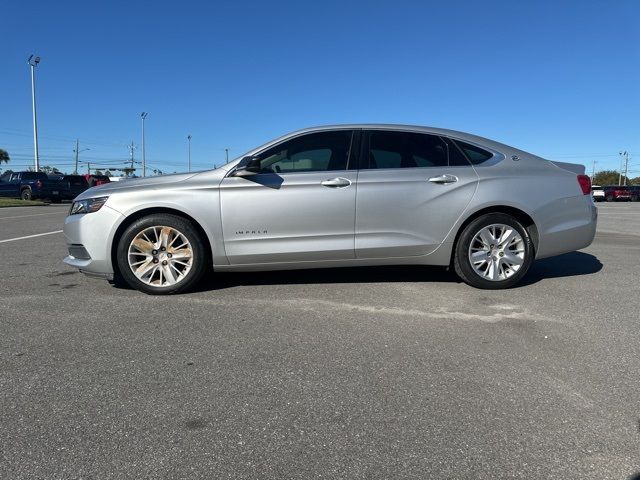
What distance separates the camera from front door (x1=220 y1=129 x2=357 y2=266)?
466cm

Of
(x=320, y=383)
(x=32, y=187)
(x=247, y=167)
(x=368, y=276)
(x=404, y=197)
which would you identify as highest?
(x=32, y=187)

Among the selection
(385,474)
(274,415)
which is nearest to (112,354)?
(274,415)

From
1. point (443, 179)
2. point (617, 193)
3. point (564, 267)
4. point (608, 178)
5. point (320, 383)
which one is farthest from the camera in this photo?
point (608, 178)

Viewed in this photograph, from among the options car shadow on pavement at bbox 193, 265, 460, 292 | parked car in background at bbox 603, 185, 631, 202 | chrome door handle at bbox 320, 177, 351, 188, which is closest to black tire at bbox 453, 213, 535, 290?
car shadow on pavement at bbox 193, 265, 460, 292

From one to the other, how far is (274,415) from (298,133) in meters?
3.13

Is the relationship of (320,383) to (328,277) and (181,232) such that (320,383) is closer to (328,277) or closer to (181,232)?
(181,232)

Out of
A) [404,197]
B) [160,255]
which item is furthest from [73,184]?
[404,197]

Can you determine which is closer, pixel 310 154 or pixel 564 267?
pixel 310 154

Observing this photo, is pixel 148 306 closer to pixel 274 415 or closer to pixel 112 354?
pixel 112 354

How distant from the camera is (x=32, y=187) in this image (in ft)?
86.8

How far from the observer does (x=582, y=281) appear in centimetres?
539

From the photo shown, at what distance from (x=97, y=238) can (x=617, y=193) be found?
50574 millimetres

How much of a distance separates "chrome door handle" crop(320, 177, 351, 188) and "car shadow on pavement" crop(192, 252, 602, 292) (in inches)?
44.9

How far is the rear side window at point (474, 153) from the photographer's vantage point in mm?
5023
